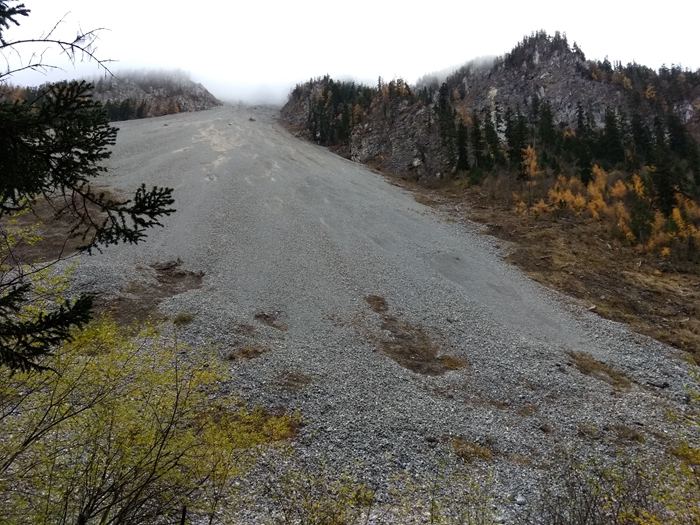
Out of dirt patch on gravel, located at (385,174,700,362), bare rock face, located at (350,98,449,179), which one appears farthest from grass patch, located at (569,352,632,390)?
bare rock face, located at (350,98,449,179)

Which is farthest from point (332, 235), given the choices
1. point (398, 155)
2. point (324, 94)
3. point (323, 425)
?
point (324, 94)

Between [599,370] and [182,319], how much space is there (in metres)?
18.2

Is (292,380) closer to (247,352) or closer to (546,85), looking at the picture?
(247,352)

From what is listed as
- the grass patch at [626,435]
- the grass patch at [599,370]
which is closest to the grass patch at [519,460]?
the grass patch at [626,435]

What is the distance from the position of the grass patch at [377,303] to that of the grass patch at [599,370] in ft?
30.1

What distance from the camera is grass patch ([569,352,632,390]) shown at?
54.0 feet

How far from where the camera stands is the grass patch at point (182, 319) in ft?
58.8

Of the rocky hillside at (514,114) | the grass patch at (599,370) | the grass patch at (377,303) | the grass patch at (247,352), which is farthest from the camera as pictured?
the rocky hillside at (514,114)

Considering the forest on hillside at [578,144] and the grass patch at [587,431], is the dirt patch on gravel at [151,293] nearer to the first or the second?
the grass patch at [587,431]

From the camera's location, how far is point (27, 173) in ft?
12.8

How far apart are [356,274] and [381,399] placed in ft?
40.2

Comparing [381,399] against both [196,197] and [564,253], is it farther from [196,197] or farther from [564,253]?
[196,197]

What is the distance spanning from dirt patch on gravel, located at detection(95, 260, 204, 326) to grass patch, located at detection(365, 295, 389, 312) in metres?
9.44

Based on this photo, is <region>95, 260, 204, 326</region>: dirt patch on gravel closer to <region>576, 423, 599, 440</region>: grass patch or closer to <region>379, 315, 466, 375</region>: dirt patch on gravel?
<region>379, 315, 466, 375</region>: dirt patch on gravel
